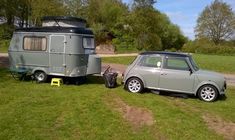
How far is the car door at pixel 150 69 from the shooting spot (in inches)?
527

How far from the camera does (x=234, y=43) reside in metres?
80.6

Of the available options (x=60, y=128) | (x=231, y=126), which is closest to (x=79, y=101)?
(x=60, y=128)

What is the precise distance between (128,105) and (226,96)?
4.88 metres

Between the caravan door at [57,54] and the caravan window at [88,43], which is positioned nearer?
the caravan door at [57,54]

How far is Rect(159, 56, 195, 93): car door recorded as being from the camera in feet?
42.8

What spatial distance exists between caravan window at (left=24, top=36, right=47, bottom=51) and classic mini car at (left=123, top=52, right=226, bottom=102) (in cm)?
375

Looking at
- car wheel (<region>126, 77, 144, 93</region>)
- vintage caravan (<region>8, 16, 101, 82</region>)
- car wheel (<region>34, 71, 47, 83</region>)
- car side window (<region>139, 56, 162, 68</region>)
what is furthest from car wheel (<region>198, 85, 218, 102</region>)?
car wheel (<region>34, 71, 47, 83</region>)

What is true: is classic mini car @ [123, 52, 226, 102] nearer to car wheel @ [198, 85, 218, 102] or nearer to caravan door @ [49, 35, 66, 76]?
car wheel @ [198, 85, 218, 102]

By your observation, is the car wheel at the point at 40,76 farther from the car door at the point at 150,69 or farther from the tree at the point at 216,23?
the tree at the point at 216,23

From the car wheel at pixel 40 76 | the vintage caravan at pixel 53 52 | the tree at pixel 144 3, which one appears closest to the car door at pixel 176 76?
the vintage caravan at pixel 53 52

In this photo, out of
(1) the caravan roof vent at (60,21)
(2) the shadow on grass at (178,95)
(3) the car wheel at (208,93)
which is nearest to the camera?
(3) the car wheel at (208,93)

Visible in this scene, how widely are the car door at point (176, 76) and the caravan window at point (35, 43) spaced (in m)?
5.08

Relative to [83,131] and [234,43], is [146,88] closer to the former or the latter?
[83,131]

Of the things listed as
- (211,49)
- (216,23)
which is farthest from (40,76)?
(216,23)
